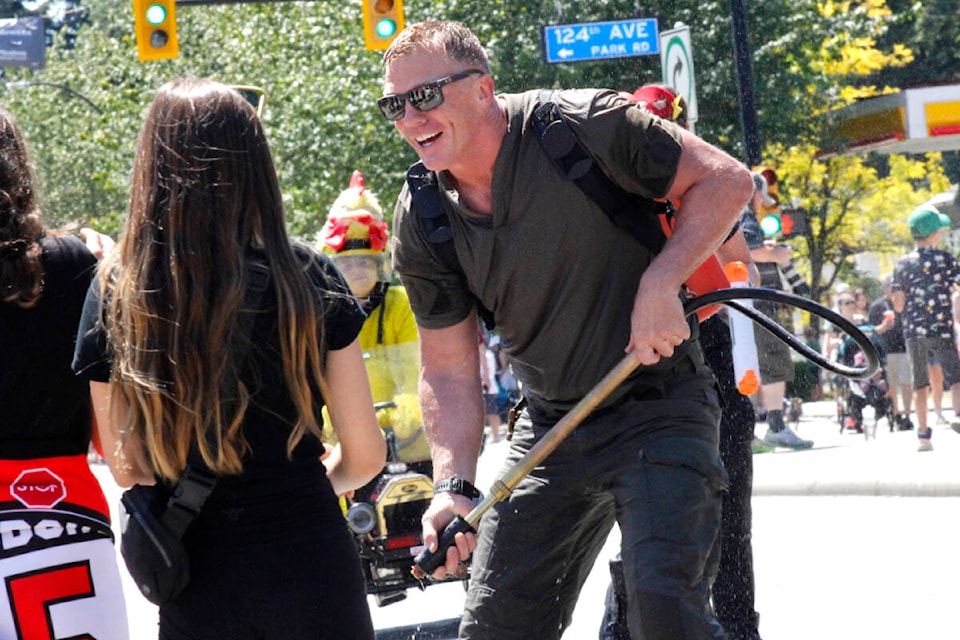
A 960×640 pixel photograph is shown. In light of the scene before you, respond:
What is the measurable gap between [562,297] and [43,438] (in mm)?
1299

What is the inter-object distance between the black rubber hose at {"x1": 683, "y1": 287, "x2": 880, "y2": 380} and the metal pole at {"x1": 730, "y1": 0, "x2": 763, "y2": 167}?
9.43 meters

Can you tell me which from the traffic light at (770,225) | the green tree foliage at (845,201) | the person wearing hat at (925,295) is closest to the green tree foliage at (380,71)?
the green tree foliage at (845,201)

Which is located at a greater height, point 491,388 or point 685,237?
point 685,237

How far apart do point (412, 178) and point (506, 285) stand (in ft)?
1.32

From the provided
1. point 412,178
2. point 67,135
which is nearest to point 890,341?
point 412,178

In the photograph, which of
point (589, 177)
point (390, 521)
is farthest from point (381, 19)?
point (589, 177)

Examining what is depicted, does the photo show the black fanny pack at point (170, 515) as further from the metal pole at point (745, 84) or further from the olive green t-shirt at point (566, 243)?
the metal pole at point (745, 84)

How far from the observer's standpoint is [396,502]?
6.48 meters

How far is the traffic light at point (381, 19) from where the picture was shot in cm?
1470

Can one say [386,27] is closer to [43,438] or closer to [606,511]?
[606,511]

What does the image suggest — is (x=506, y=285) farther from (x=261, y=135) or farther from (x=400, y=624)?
(x=400, y=624)

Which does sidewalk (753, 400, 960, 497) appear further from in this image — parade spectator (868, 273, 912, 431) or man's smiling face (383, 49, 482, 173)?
man's smiling face (383, 49, 482, 173)

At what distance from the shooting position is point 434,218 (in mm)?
3842

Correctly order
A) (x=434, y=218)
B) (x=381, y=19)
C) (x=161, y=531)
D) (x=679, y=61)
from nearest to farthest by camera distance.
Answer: (x=161, y=531)
(x=434, y=218)
(x=679, y=61)
(x=381, y=19)
